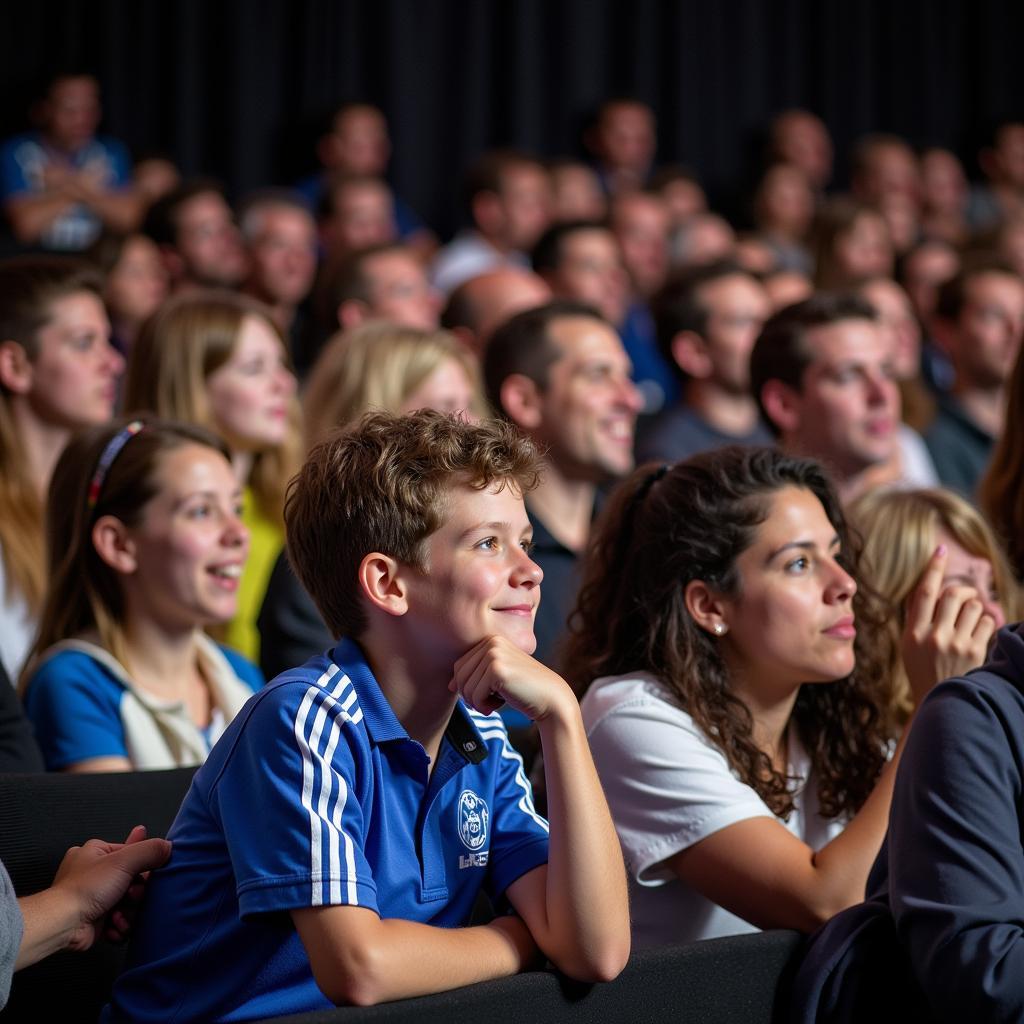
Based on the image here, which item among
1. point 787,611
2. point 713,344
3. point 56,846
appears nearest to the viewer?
point 56,846

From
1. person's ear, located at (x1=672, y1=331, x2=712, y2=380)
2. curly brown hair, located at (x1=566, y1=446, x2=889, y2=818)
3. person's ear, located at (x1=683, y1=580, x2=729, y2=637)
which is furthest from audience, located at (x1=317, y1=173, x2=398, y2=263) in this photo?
person's ear, located at (x1=683, y1=580, x2=729, y2=637)

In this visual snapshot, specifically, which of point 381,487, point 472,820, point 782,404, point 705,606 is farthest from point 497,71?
point 472,820

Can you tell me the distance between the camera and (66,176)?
22.5ft

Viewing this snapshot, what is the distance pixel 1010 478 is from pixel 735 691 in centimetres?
125

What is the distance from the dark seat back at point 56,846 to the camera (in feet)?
5.75

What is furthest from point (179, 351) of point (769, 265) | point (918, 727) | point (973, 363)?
point (769, 265)

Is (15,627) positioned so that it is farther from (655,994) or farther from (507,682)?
(655,994)

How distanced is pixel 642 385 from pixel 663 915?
13.8 feet

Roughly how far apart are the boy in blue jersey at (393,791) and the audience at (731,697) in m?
0.31

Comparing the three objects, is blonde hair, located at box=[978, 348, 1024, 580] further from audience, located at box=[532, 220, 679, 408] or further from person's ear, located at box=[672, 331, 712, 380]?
audience, located at box=[532, 220, 679, 408]

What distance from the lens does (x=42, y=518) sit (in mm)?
3123

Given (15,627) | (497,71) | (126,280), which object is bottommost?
(15,627)

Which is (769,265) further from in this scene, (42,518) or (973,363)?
(42,518)

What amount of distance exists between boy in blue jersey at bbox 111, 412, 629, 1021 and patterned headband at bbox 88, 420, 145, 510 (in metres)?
0.89
